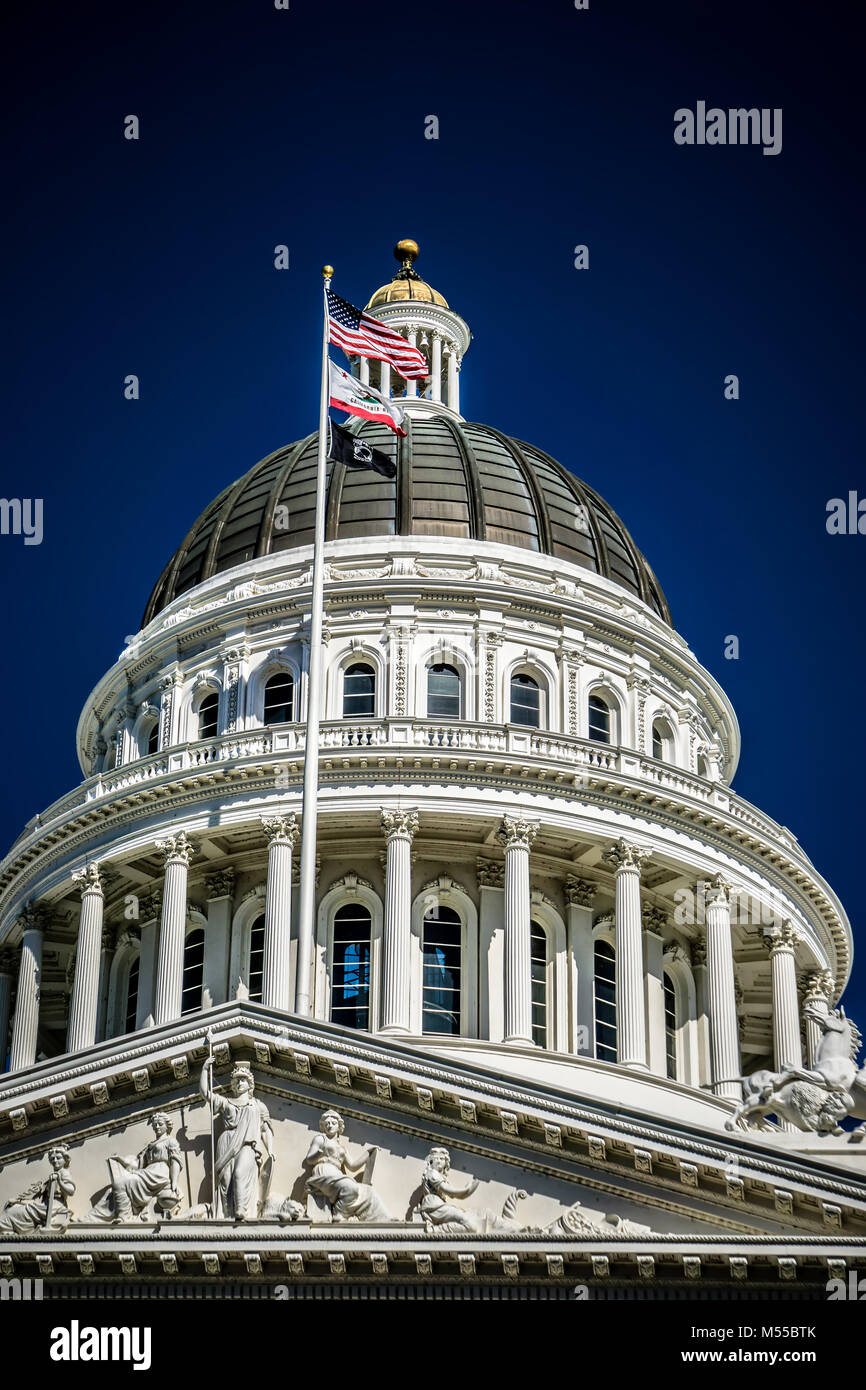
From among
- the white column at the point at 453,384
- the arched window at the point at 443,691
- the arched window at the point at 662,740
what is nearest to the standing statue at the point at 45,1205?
the arched window at the point at 443,691

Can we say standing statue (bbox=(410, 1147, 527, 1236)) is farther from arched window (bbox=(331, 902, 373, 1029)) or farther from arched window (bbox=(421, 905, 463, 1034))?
arched window (bbox=(421, 905, 463, 1034))

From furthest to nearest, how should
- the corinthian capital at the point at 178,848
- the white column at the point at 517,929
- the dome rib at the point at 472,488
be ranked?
the dome rib at the point at 472,488 < the corinthian capital at the point at 178,848 < the white column at the point at 517,929

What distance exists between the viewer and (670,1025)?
187 feet

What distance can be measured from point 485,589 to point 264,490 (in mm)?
8395

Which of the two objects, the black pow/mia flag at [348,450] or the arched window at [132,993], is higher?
the black pow/mia flag at [348,450]

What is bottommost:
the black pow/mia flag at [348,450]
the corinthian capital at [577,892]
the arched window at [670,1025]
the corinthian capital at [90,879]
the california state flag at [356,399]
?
the arched window at [670,1025]

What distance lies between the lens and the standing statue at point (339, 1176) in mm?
32031

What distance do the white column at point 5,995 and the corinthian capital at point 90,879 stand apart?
4070 mm

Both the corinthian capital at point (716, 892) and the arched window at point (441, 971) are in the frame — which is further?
the corinthian capital at point (716, 892)

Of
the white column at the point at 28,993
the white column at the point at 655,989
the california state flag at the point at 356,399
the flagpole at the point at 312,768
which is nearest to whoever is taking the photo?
the flagpole at the point at 312,768

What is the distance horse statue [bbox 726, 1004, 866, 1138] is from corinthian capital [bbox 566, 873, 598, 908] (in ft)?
70.2

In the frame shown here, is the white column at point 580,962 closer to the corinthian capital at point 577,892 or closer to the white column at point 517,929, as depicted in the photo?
the corinthian capital at point 577,892
